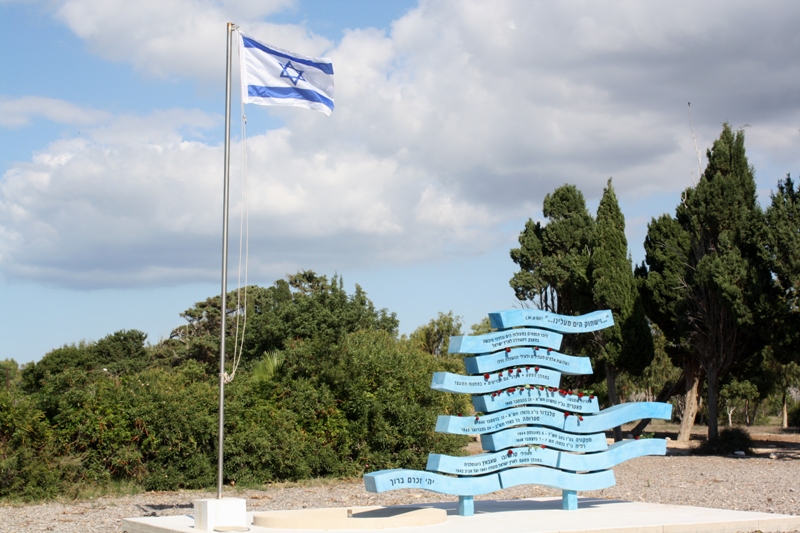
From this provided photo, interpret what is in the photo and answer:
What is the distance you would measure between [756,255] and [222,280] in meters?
19.1

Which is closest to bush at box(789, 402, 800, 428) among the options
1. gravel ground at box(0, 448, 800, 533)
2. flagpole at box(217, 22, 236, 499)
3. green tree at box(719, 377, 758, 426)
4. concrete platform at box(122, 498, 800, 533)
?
green tree at box(719, 377, 758, 426)

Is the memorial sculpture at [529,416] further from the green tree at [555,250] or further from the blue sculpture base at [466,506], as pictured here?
the green tree at [555,250]

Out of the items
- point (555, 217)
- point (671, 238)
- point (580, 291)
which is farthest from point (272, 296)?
point (671, 238)

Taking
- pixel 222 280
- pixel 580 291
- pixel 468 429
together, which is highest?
pixel 580 291

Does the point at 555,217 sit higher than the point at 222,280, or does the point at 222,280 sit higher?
the point at 555,217

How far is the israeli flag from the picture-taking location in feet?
36.6

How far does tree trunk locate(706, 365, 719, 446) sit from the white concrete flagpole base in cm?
1888

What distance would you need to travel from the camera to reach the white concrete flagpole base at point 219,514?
32.5 ft

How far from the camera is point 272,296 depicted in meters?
56.2

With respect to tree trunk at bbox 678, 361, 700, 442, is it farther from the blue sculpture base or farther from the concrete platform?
the blue sculpture base

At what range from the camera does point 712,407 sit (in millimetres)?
26516

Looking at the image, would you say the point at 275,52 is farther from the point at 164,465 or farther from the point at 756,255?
the point at 756,255

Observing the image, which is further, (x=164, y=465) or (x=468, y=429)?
(x=164, y=465)

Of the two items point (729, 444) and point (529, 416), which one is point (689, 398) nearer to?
point (729, 444)
